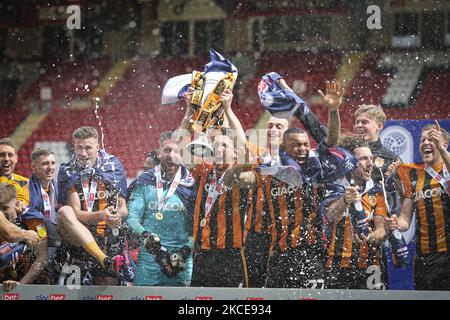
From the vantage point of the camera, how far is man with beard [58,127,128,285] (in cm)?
443

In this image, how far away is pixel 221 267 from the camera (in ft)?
14.1

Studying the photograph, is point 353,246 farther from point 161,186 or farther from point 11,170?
point 11,170

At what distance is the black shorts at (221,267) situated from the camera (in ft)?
14.0

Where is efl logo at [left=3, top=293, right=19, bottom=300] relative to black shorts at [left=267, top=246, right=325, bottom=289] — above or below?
below

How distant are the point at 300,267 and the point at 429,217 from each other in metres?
0.91

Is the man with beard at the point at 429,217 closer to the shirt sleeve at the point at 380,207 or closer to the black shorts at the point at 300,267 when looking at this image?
the shirt sleeve at the point at 380,207

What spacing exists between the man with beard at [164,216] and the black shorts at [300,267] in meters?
0.62

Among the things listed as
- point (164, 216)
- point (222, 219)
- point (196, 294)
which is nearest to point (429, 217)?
point (222, 219)

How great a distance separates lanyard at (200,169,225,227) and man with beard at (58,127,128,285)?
1.89ft

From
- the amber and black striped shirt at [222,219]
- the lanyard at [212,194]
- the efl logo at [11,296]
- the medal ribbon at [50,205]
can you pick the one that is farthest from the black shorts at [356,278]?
the efl logo at [11,296]

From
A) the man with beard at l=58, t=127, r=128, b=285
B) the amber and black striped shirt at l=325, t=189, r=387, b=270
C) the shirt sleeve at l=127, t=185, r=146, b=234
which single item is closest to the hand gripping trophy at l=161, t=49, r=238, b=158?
the shirt sleeve at l=127, t=185, r=146, b=234

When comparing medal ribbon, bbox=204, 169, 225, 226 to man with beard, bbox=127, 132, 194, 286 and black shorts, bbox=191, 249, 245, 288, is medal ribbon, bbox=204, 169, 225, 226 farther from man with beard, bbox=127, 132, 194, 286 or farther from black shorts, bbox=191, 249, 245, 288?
black shorts, bbox=191, 249, 245, 288

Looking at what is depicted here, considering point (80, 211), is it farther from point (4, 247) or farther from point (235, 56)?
point (235, 56)

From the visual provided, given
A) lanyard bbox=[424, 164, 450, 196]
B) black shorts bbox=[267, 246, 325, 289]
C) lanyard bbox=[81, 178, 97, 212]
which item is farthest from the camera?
lanyard bbox=[81, 178, 97, 212]
